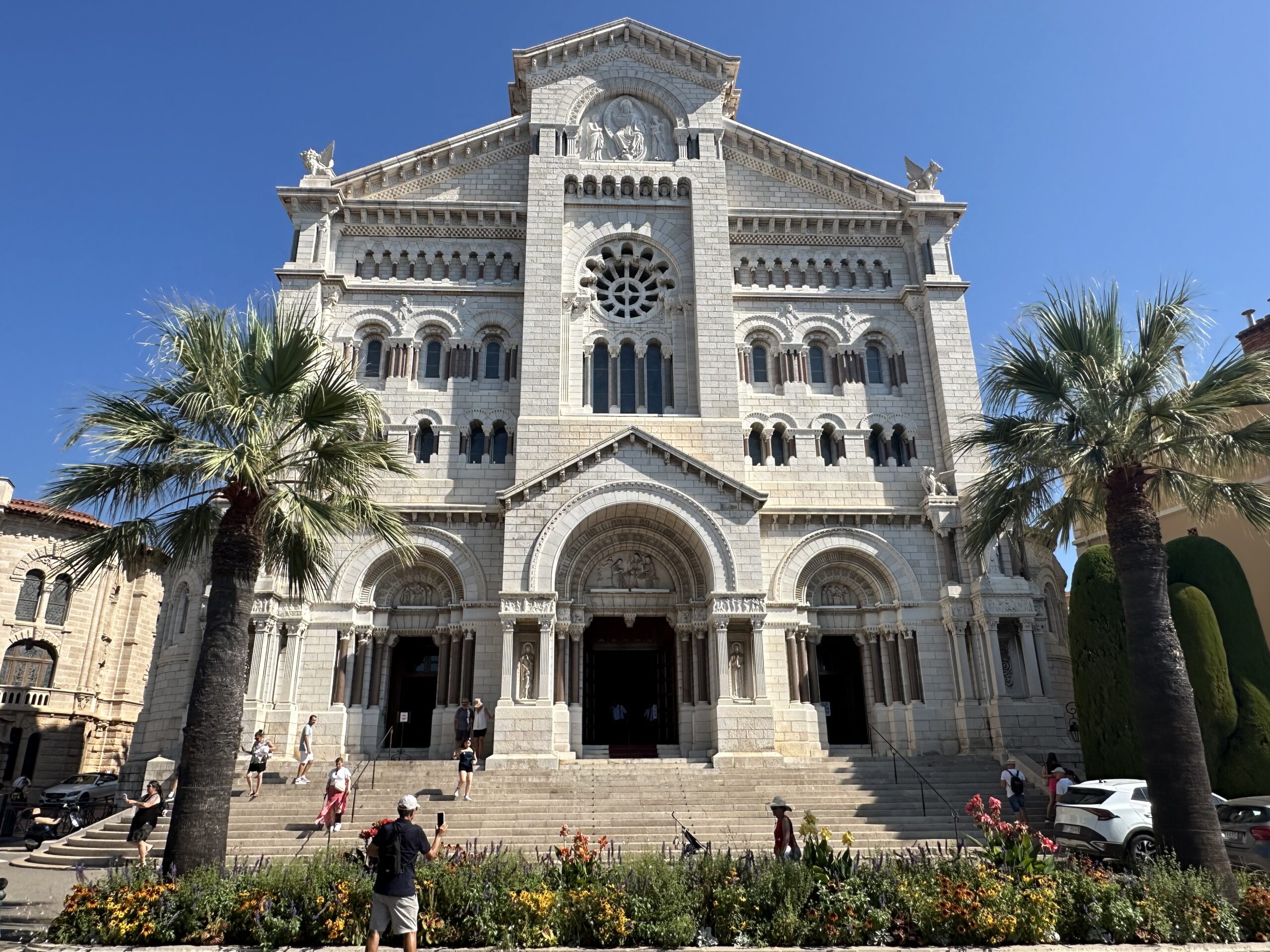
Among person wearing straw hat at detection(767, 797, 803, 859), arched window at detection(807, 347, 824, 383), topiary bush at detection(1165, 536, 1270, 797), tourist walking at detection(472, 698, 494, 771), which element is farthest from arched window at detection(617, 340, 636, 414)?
person wearing straw hat at detection(767, 797, 803, 859)

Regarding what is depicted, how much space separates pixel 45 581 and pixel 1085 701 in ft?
138

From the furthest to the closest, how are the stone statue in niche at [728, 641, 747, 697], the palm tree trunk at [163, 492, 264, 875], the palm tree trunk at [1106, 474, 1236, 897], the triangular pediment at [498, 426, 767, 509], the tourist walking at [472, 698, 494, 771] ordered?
the triangular pediment at [498, 426, 767, 509]
the stone statue in niche at [728, 641, 747, 697]
the tourist walking at [472, 698, 494, 771]
the palm tree trunk at [1106, 474, 1236, 897]
the palm tree trunk at [163, 492, 264, 875]

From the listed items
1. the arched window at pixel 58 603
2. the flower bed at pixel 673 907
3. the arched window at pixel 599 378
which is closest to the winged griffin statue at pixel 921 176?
the arched window at pixel 599 378

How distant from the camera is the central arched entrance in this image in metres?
26.7

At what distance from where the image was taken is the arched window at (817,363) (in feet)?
97.7

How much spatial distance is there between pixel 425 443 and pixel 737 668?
40.7 ft

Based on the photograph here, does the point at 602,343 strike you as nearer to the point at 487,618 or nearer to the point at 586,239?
the point at 586,239

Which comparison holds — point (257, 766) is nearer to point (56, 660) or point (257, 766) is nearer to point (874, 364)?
point (874, 364)

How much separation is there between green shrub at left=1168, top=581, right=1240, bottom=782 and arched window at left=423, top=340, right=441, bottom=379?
22539mm

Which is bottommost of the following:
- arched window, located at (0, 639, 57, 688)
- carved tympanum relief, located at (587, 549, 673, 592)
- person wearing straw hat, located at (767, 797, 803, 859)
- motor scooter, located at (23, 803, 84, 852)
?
motor scooter, located at (23, 803, 84, 852)

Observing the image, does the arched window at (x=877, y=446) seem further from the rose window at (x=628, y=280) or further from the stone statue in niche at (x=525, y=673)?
the stone statue in niche at (x=525, y=673)

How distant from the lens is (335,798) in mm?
17531

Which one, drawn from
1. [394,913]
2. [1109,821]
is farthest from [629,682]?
[394,913]

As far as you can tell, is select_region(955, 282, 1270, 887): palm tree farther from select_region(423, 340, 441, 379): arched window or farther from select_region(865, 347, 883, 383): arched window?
select_region(423, 340, 441, 379): arched window
